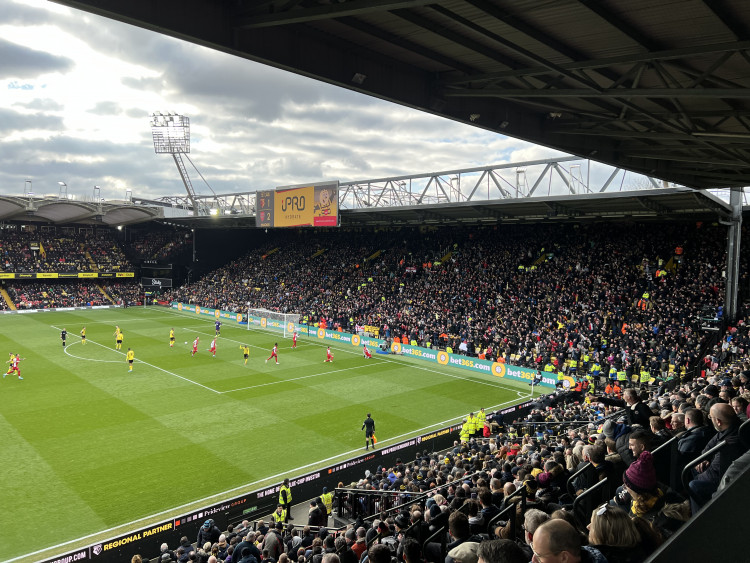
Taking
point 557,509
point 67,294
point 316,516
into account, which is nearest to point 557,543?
point 557,509

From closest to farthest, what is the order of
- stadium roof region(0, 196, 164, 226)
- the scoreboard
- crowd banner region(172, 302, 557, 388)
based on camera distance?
1. crowd banner region(172, 302, 557, 388)
2. the scoreboard
3. stadium roof region(0, 196, 164, 226)

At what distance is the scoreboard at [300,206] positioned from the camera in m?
43.6

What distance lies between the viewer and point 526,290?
38156mm

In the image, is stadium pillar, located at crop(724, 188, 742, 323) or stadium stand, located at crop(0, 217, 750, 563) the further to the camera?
stadium pillar, located at crop(724, 188, 742, 323)

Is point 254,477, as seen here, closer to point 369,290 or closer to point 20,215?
point 369,290

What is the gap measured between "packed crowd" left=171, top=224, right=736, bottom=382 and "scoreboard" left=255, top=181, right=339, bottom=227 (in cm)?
807

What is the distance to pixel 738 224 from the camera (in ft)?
90.2

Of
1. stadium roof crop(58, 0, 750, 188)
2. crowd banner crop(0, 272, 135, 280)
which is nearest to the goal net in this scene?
crowd banner crop(0, 272, 135, 280)

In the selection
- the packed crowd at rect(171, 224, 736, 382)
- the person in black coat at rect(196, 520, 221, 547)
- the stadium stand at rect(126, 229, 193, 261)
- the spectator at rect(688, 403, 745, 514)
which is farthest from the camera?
the stadium stand at rect(126, 229, 193, 261)

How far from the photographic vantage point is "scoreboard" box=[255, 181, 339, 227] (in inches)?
1718

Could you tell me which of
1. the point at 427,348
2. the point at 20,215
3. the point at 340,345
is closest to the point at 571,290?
the point at 427,348

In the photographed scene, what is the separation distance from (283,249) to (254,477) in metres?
48.5

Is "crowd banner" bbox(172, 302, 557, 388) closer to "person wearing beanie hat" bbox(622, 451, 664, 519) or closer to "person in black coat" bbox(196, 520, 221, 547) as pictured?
"person in black coat" bbox(196, 520, 221, 547)

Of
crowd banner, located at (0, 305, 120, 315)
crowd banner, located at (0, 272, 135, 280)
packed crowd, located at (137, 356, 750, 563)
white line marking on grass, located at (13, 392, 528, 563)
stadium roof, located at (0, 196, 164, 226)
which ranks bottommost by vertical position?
crowd banner, located at (0, 305, 120, 315)
